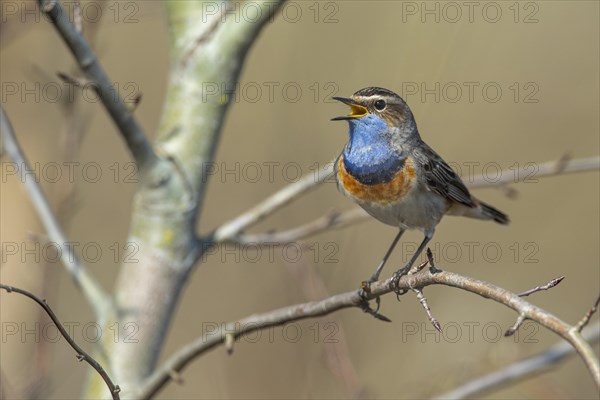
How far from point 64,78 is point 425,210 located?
7.31 feet

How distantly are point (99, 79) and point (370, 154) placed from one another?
5.68 feet

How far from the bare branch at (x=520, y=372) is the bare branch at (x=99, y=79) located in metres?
1.99

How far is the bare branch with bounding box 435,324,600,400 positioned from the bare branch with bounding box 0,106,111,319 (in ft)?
6.25

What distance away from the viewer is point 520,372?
411cm

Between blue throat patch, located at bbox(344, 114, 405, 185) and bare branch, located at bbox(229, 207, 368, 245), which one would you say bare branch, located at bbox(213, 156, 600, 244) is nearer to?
bare branch, located at bbox(229, 207, 368, 245)

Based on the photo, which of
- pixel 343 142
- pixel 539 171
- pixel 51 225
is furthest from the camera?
pixel 343 142

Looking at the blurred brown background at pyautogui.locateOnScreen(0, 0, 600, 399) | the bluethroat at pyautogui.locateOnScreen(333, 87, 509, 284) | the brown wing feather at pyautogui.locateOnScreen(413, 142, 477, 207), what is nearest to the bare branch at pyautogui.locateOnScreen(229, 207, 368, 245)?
the bluethroat at pyautogui.locateOnScreen(333, 87, 509, 284)

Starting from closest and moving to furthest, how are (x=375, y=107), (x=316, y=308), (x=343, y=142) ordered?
(x=316, y=308) → (x=375, y=107) → (x=343, y=142)

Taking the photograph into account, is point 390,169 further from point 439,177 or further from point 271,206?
point 271,206

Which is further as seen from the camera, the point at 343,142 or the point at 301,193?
the point at 343,142

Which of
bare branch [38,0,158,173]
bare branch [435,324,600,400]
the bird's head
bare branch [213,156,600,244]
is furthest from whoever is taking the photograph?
the bird's head

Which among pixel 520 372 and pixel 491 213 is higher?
pixel 491 213

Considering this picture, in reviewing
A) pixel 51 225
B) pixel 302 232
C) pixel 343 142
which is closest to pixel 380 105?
pixel 302 232

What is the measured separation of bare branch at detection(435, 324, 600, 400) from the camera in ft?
13.0
